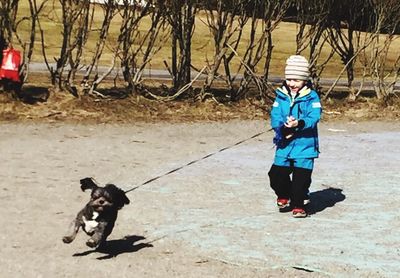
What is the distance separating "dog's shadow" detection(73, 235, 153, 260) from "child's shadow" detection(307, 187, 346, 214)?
193cm

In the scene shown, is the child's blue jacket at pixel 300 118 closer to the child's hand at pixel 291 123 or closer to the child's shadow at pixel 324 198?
the child's hand at pixel 291 123

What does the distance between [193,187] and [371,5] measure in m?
7.91

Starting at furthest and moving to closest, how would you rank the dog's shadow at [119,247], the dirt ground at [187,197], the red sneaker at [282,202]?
the red sneaker at [282,202] < the dog's shadow at [119,247] < the dirt ground at [187,197]

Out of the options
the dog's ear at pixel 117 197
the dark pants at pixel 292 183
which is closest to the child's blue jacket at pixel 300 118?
the dark pants at pixel 292 183

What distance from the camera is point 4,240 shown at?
642cm

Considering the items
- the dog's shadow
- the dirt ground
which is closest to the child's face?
the dirt ground

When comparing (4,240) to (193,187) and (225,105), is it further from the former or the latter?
(225,105)

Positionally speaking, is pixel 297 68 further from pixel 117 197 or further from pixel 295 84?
pixel 117 197

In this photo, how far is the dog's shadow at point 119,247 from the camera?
6.10 meters

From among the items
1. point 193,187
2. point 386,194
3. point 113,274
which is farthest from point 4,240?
point 386,194

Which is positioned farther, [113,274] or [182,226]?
[182,226]

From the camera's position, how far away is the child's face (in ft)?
24.5

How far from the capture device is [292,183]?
7.58 meters

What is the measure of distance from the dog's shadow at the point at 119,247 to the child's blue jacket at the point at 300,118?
164cm
